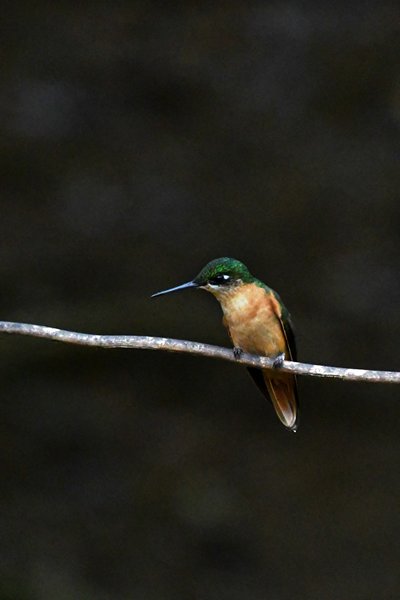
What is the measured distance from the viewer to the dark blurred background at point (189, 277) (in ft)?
16.1

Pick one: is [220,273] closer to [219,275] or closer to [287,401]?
[219,275]

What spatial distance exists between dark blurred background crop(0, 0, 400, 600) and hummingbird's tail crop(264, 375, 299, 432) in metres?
1.35

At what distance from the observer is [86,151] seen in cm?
502

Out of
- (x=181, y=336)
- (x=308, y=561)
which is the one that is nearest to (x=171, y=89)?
(x=181, y=336)

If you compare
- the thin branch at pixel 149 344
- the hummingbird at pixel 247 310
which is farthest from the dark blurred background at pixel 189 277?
the thin branch at pixel 149 344

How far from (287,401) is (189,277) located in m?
1.44

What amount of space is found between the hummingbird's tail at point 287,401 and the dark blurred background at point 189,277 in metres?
1.35

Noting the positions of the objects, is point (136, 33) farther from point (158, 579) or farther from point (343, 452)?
point (158, 579)

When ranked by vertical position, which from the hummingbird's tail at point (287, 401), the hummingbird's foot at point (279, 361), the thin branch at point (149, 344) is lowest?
the hummingbird's tail at point (287, 401)

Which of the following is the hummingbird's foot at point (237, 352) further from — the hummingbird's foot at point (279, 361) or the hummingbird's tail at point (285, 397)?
the hummingbird's tail at point (285, 397)

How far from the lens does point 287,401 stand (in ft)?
12.2

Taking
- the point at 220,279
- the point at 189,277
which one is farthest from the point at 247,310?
the point at 189,277

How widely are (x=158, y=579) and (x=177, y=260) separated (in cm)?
166

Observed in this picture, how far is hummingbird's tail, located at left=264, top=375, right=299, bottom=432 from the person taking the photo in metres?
3.71
